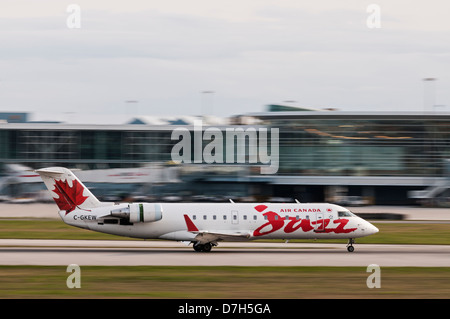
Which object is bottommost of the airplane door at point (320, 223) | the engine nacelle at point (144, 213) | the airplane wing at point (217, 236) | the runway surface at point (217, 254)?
the runway surface at point (217, 254)

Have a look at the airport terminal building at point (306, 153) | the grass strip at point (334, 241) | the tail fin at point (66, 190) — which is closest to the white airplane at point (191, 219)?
the tail fin at point (66, 190)

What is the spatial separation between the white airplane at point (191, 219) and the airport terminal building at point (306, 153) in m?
64.3

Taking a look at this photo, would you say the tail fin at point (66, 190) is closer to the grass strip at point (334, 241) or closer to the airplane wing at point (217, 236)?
the airplane wing at point (217, 236)

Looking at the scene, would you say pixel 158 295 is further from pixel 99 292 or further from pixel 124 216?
pixel 124 216

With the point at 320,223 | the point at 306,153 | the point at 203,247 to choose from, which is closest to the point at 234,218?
the point at 203,247

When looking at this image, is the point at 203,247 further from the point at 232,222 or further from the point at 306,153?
the point at 306,153

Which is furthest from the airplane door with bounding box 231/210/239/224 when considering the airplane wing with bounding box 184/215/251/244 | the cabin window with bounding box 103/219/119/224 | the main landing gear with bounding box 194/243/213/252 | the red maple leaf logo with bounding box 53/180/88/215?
the red maple leaf logo with bounding box 53/180/88/215

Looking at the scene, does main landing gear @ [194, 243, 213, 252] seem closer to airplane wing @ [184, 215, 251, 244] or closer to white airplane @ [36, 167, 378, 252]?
white airplane @ [36, 167, 378, 252]

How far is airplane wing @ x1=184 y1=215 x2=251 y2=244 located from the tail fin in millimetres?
5929

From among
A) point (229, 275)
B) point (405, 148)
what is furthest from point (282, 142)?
point (229, 275)

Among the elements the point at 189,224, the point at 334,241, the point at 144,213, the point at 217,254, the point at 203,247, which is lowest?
the point at 334,241

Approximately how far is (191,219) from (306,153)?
6996cm

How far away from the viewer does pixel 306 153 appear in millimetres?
107875

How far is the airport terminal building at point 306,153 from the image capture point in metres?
106
